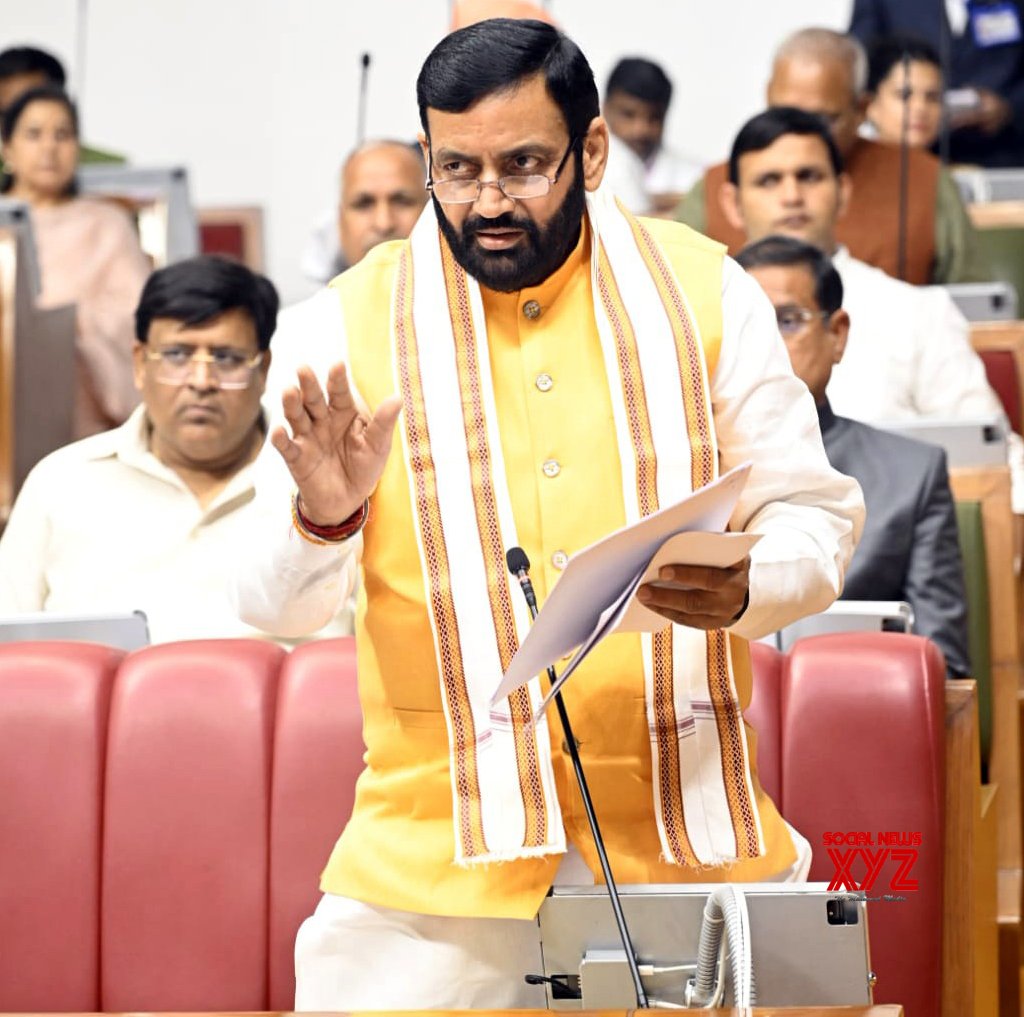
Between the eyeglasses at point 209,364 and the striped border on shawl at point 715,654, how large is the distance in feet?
4.33

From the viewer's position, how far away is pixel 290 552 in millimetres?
1517

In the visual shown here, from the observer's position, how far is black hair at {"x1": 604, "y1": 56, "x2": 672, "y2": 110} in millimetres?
5699

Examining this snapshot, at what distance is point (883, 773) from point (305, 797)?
0.55 meters

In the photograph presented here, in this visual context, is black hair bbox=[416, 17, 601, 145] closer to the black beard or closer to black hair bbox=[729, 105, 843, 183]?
the black beard

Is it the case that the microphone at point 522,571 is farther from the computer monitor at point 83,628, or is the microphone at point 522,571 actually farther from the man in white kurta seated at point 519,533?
the computer monitor at point 83,628

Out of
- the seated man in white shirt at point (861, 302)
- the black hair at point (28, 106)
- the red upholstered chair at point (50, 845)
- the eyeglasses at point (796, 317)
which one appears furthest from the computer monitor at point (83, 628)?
the black hair at point (28, 106)

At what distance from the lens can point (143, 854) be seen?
6.45 ft

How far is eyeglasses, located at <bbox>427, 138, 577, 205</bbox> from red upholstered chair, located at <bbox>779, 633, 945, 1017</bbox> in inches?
25.3

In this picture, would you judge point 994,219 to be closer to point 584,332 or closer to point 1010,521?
point 1010,521

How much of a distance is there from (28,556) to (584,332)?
1.33 meters

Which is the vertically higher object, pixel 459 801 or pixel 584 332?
pixel 584 332

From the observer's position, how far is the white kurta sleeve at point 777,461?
154 cm

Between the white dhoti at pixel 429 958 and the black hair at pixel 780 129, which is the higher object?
the black hair at pixel 780 129

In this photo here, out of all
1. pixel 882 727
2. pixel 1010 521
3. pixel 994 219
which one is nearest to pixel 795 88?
pixel 994 219
